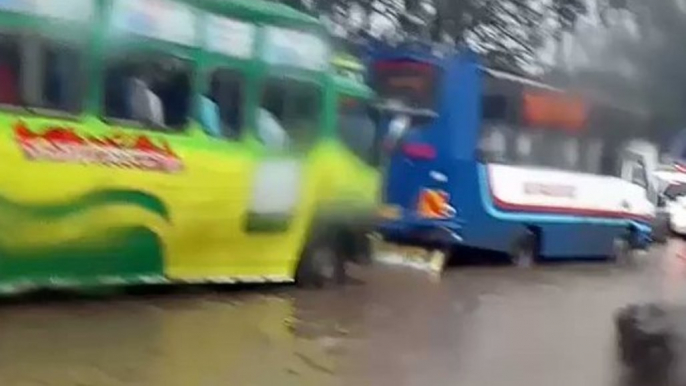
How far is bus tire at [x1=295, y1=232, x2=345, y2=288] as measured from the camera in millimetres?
16250

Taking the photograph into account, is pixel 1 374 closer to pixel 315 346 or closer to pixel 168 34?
pixel 315 346

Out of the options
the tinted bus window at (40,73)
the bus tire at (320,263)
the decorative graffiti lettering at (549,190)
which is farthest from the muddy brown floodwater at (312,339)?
the decorative graffiti lettering at (549,190)

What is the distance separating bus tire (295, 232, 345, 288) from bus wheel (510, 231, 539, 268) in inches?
220

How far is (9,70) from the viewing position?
11.9 metres

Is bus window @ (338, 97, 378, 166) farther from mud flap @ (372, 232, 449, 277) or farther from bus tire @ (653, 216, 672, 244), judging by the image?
bus tire @ (653, 216, 672, 244)

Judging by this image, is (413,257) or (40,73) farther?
(413,257)

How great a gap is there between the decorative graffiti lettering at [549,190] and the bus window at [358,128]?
5036mm

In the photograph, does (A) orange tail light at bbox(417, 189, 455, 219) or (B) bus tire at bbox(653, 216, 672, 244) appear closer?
(A) orange tail light at bbox(417, 189, 455, 219)

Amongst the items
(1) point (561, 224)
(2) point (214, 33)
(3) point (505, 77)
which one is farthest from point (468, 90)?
(2) point (214, 33)

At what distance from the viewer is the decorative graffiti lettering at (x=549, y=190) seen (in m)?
21.7

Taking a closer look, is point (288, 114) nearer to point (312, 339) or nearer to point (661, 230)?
point (312, 339)

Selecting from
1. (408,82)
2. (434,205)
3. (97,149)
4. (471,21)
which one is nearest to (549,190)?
(434,205)

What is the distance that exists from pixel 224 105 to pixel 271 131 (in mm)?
748

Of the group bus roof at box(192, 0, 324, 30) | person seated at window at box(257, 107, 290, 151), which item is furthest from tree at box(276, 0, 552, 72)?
person seated at window at box(257, 107, 290, 151)
